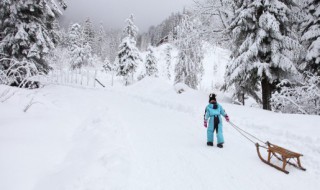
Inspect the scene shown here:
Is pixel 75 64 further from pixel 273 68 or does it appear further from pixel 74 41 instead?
pixel 273 68

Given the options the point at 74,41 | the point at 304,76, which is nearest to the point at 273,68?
the point at 304,76

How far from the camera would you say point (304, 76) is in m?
11.8

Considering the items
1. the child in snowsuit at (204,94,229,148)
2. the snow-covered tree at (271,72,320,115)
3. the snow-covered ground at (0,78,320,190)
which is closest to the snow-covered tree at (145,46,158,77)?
the snow-covered tree at (271,72,320,115)

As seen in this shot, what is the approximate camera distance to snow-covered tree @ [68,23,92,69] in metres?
53.4

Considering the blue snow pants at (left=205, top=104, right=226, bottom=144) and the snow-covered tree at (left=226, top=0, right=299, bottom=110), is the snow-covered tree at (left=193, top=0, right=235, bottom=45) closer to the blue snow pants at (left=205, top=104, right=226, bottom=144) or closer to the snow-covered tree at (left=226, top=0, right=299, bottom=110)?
the snow-covered tree at (left=226, top=0, right=299, bottom=110)

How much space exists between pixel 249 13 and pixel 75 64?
47.9 metres

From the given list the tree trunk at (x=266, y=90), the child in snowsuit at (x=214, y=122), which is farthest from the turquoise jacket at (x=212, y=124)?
the tree trunk at (x=266, y=90)

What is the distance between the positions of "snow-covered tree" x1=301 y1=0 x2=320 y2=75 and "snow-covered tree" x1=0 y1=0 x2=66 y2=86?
15641mm

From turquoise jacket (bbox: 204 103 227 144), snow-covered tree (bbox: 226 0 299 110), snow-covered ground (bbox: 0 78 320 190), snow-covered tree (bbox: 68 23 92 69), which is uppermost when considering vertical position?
snow-covered tree (bbox: 68 23 92 69)

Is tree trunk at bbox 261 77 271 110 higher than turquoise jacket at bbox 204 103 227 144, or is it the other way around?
tree trunk at bbox 261 77 271 110

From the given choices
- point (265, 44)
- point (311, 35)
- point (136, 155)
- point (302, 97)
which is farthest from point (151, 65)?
point (136, 155)

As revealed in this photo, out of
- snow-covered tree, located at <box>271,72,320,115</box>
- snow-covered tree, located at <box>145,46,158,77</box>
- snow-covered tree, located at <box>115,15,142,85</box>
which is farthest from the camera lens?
snow-covered tree, located at <box>145,46,158,77</box>

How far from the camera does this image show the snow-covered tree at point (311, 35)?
11.0 metres

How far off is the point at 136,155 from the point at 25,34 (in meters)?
14.2
